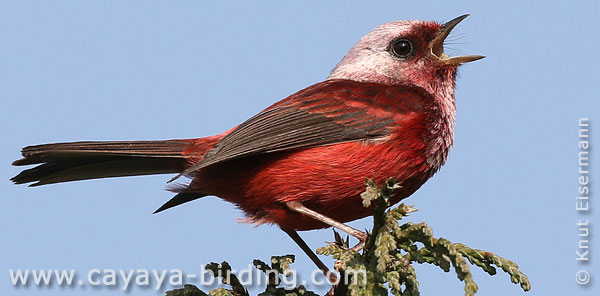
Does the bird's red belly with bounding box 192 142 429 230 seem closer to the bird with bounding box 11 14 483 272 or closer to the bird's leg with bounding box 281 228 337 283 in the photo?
the bird with bounding box 11 14 483 272

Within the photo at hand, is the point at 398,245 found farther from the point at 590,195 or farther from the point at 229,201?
the point at 590,195

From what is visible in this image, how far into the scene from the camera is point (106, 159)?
597 centimetres

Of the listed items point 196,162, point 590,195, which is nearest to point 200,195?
point 196,162

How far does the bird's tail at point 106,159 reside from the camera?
580cm

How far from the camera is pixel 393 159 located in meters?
5.47

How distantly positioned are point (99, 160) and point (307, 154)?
5.48 ft

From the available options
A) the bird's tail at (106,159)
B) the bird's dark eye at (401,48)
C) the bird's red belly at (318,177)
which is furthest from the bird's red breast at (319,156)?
the bird's dark eye at (401,48)

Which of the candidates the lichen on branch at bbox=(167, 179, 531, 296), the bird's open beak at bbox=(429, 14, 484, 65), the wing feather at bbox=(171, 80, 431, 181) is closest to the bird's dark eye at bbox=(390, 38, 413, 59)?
the bird's open beak at bbox=(429, 14, 484, 65)

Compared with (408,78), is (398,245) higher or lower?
lower

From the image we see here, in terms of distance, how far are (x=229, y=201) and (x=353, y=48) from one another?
197 centimetres

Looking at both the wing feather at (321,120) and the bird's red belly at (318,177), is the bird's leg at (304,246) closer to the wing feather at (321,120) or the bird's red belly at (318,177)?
the bird's red belly at (318,177)

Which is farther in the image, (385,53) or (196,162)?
(385,53)

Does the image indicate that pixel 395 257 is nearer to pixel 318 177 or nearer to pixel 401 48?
pixel 318 177

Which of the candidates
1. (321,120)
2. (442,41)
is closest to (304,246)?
(321,120)
